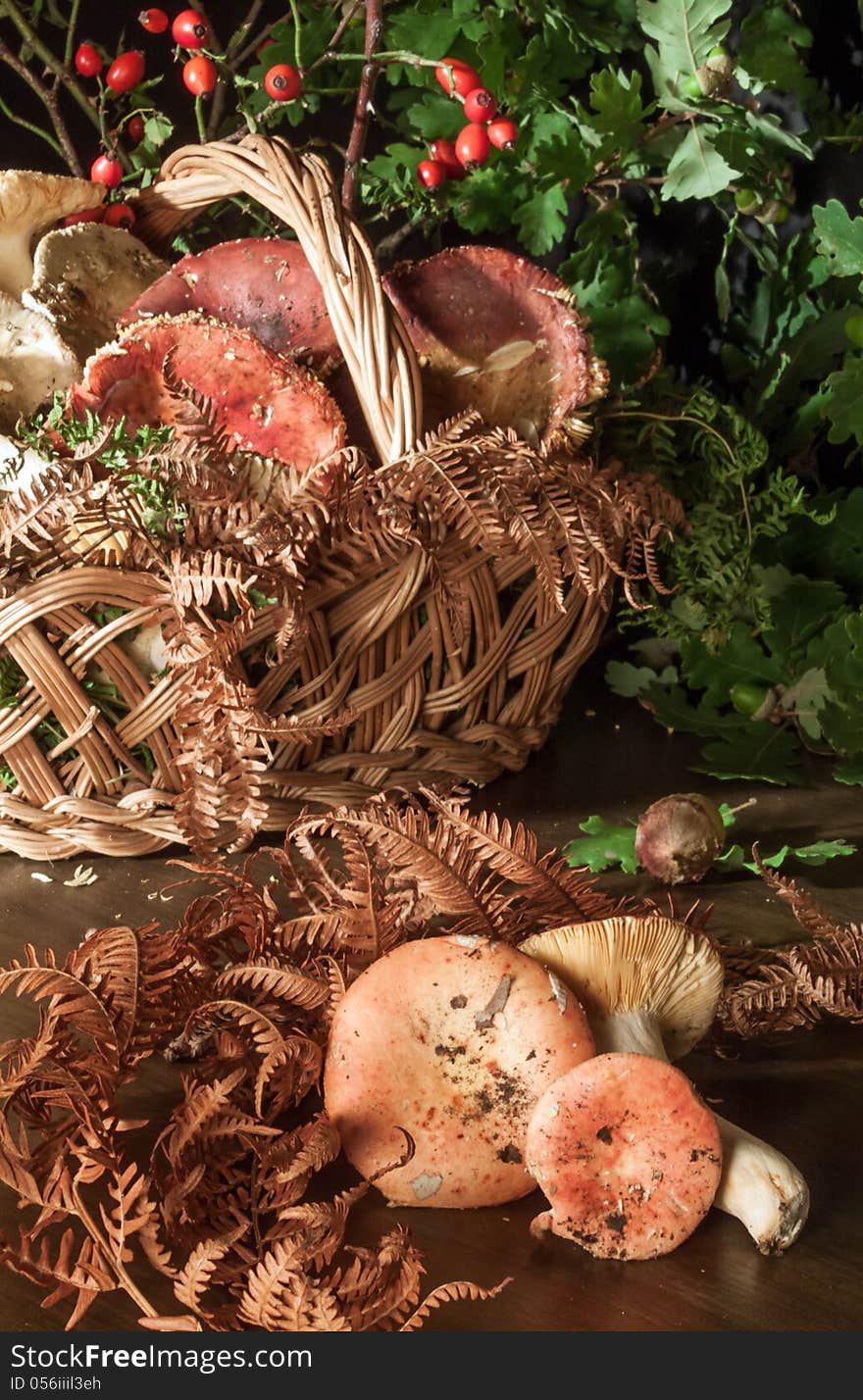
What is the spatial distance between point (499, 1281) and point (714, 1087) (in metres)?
0.18

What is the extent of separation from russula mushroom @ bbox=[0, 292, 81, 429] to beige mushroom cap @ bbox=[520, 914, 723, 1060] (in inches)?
25.9

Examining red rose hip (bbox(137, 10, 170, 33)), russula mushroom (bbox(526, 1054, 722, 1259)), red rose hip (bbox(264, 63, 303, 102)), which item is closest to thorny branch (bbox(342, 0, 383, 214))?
red rose hip (bbox(264, 63, 303, 102))

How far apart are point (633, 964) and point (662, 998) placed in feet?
0.13

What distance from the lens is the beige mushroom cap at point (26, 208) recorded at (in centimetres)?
110

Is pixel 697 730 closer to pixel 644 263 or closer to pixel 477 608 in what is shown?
pixel 477 608

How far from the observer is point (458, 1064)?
0.58 meters

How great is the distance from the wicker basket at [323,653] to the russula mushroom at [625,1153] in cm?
34

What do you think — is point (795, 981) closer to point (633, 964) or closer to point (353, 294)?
point (633, 964)

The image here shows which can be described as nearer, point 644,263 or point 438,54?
point 438,54

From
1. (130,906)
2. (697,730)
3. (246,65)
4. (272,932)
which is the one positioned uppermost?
(246,65)

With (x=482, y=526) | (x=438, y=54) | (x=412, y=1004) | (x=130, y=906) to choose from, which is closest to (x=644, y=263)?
(x=438, y=54)

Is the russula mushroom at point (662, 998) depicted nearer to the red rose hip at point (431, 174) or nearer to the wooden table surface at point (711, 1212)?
the wooden table surface at point (711, 1212)

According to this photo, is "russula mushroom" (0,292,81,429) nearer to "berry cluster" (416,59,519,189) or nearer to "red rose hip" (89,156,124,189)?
"red rose hip" (89,156,124,189)

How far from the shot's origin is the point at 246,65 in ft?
5.66
